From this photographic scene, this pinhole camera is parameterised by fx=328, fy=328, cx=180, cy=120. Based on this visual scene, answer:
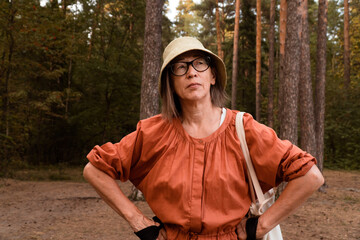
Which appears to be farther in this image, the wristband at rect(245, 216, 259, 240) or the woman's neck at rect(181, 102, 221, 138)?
the woman's neck at rect(181, 102, 221, 138)

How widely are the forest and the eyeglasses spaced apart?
623 cm

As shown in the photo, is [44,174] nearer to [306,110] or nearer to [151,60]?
[151,60]

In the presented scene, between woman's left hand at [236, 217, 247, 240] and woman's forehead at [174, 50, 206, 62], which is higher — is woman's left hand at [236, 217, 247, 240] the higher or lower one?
the lower one

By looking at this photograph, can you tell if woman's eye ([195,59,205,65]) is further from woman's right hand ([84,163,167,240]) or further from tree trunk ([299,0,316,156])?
tree trunk ([299,0,316,156])

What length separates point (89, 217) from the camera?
735cm

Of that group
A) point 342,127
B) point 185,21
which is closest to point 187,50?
point 342,127

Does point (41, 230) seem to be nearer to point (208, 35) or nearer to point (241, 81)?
point (241, 81)

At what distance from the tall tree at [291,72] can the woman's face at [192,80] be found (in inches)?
262

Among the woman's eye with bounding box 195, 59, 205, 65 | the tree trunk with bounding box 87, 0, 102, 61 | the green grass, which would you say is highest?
the tree trunk with bounding box 87, 0, 102, 61

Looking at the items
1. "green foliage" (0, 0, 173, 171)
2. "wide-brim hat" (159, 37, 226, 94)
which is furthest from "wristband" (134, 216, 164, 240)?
"green foliage" (0, 0, 173, 171)

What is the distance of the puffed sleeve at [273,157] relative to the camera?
188cm

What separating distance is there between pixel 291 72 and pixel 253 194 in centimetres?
696

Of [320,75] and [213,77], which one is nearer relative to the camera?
[213,77]

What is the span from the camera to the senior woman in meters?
1.93
